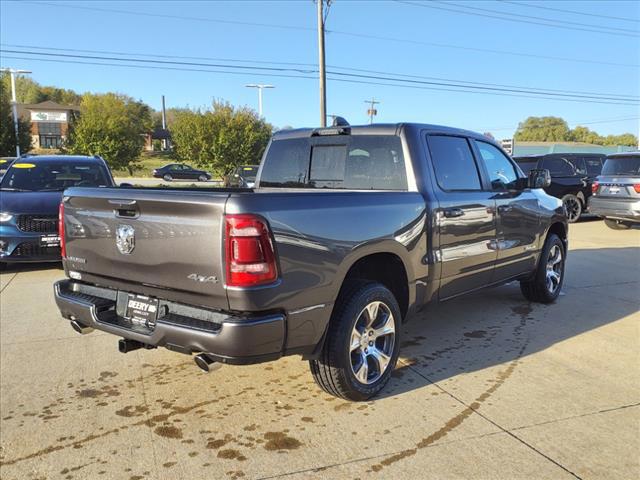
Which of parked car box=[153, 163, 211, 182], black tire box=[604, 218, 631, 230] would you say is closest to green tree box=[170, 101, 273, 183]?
parked car box=[153, 163, 211, 182]

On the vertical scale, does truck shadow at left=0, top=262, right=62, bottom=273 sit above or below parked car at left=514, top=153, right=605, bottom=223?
below

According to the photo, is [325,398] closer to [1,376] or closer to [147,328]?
[147,328]

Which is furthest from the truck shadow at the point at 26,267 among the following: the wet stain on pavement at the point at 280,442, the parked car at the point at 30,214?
the wet stain on pavement at the point at 280,442

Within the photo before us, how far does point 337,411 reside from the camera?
344cm

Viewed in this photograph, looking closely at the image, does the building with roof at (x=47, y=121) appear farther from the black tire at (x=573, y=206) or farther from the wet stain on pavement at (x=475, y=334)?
the wet stain on pavement at (x=475, y=334)

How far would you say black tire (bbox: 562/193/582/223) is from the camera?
1459 cm

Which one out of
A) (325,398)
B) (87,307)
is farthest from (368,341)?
(87,307)

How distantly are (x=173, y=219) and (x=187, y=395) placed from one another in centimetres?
143

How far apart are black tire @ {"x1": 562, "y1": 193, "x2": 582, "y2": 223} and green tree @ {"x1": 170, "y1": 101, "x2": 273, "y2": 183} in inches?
922

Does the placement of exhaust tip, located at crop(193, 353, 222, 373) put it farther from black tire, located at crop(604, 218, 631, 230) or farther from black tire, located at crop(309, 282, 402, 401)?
black tire, located at crop(604, 218, 631, 230)

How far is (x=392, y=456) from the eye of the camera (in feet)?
9.48

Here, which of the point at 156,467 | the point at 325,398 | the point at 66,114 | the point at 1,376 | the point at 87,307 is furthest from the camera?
the point at 66,114

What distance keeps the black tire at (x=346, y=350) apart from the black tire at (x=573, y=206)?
42.0ft

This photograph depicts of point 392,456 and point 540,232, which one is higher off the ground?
point 540,232
